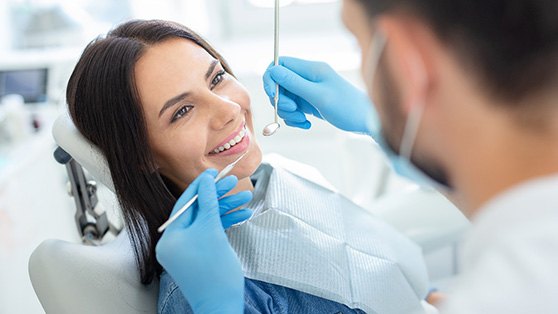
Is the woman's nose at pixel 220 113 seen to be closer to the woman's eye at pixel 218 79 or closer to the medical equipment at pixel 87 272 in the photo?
the woman's eye at pixel 218 79

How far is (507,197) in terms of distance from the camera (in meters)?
0.72

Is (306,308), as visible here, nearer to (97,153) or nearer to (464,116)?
(97,153)

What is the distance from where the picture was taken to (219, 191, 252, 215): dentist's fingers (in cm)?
126

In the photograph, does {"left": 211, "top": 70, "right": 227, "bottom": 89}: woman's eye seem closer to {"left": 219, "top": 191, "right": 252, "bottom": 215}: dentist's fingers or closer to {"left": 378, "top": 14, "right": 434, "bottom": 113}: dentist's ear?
{"left": 219, "top": 191, "right": 252, "bottom": 215}: dentist's fingers

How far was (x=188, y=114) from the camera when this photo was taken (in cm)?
142

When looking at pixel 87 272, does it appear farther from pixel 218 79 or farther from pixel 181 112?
pixel 218 79

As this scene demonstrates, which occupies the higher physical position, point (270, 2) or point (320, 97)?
point (320, 97)

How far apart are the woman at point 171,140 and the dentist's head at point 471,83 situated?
0.59 m

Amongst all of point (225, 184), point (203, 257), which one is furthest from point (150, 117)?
point (203, 257)

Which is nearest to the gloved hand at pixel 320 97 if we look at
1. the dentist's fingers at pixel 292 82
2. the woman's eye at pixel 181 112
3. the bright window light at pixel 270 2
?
the dentist's fingers at pixel 292 82

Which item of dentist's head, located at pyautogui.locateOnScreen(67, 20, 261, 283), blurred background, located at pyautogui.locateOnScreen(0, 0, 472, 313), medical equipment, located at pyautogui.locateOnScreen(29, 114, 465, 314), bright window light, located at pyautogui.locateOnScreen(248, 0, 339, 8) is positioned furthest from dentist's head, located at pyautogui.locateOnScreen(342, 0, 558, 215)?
bright window light, located at pyautogui.locateOnScreen(248, 0, 339, 8)

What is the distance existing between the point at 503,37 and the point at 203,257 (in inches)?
26.0

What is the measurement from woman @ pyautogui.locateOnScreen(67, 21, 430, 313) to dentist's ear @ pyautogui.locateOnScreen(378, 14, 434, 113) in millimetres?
618

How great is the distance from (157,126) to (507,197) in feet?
2.85
